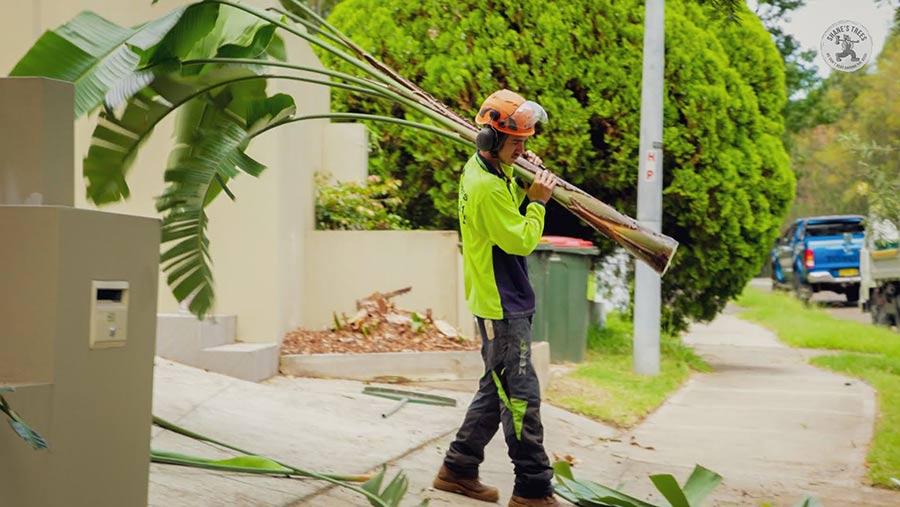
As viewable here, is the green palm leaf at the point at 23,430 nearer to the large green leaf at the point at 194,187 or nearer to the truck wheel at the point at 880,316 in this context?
the large green leaf at the point at 194,187

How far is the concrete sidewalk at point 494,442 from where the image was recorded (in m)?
5.37

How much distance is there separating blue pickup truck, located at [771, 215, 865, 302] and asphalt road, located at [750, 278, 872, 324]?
0.30 m

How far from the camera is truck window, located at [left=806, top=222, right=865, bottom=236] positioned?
2362 centimetres

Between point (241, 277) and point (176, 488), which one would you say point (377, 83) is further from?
point (241, 277)

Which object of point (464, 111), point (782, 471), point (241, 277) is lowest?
point (782, 471)

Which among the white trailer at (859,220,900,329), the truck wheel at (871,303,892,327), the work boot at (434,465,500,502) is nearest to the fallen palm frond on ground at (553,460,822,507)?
the work boot at (434,465,500,502)

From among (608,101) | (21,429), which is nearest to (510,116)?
(21,429)

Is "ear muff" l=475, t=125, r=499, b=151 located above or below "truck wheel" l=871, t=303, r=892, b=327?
above

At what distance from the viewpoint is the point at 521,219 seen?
17.2ft

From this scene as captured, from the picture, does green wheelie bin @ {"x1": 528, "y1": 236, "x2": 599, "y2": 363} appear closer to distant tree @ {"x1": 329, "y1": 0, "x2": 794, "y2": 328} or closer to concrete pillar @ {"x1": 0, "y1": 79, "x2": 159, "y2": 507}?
distant tree @ {"x1": 329, "y1": 0, "x2": 794, "y2": 328}

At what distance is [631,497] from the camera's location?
5156 millimetres

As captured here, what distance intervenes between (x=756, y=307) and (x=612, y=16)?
16.1m

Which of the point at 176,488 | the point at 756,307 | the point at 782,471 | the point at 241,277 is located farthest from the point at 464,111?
the point at 756,307

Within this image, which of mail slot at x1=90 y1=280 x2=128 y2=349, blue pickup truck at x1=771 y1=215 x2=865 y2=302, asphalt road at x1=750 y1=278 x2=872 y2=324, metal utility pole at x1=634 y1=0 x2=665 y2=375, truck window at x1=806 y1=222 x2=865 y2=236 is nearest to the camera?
mail slot at x1=90 y1=280 x2=128 y2=349
